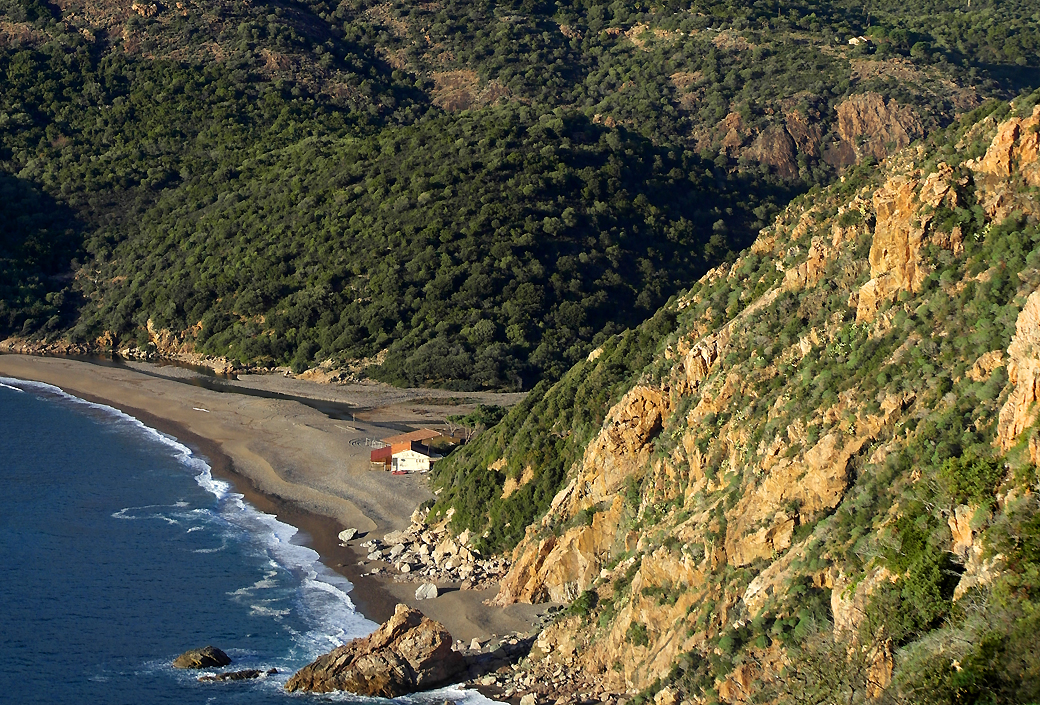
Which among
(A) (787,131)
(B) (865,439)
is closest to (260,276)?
(A) (787,131)

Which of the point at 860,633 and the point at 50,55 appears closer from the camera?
the point at 860,633

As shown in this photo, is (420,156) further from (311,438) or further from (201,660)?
(201,660)

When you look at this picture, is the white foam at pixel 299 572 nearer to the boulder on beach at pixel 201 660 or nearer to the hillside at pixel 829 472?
the boulder on beach at pixel 201 660

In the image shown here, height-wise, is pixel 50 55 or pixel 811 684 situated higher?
pixel 50 55

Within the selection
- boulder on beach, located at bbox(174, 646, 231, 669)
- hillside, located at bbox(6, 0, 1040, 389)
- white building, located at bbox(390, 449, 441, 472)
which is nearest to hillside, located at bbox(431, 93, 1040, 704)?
boulder on beach, located at bbox(174, 646, 231, 669)

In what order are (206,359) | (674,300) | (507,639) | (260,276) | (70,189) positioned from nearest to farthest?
(507,639) → (674,300) → (206,359) → (260,276) → (70,189)

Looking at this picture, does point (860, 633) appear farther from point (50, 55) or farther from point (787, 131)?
point (50, 55)

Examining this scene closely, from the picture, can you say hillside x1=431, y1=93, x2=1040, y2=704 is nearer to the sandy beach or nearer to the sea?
the sandy beach

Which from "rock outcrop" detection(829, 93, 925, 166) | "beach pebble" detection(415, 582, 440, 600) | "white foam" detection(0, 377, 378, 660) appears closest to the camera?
"white foam" detection(0, 377, 378, 660)
